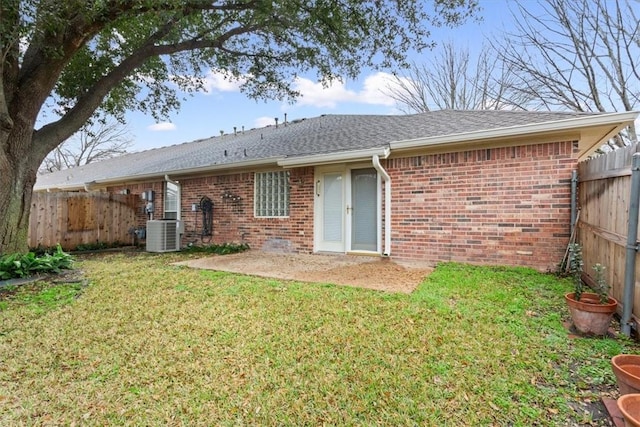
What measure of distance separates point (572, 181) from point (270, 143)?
24.3 ft

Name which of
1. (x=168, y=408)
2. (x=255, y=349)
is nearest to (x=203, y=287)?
(x=255, y=349)

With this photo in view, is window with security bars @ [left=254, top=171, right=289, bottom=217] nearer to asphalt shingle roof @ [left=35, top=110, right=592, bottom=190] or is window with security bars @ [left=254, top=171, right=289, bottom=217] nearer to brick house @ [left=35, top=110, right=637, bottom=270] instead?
brick house @ [left=35, top=110, right=637, bottom=270]

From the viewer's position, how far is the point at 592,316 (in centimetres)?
277

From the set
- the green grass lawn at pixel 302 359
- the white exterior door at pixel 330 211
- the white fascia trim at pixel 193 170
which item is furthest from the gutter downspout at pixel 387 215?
the white fascia trim at pixel 193 170

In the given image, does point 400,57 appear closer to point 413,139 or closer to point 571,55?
point 413,139

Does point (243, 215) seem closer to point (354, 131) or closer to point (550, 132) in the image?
point (354, 131)

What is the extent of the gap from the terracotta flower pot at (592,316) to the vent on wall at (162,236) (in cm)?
882

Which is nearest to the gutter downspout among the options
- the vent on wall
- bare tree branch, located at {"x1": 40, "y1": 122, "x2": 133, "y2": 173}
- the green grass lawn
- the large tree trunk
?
the green grass lawn

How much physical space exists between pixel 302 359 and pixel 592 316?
2.51 m

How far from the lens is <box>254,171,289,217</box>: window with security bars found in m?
7.88

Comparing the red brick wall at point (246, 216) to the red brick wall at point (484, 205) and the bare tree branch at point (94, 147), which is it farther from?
the bare tree branch at point (94, 147)

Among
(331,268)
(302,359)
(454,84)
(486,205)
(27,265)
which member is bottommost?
(302,359)

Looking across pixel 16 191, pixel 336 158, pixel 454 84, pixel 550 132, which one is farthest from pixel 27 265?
pixel 454 84

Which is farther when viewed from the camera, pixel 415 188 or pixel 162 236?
pixel 162 236
